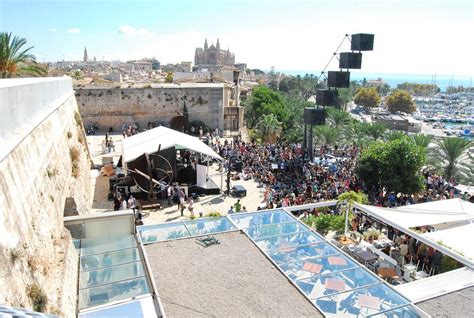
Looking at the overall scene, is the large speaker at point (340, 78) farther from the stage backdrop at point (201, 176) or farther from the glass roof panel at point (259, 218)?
the glass roof panel at point (259, 218)

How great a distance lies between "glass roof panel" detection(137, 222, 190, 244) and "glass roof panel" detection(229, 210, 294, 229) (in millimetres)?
1287

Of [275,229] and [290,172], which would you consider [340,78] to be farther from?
[275,229]

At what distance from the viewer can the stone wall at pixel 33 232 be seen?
14.0 feet

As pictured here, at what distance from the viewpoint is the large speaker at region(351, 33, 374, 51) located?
21906mm

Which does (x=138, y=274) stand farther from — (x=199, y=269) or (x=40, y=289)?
(x=40, y=289)

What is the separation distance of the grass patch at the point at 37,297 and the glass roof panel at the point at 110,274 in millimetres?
1490

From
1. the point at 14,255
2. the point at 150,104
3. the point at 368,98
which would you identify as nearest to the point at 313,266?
the point at 14,255

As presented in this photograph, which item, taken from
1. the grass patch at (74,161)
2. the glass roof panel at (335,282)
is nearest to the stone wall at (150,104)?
the grass patch at (74,161)

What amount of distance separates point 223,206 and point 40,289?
10665 mm

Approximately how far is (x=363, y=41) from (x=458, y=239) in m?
15.6

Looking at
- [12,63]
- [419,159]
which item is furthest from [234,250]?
[12,63]

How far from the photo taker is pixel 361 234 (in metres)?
12.2

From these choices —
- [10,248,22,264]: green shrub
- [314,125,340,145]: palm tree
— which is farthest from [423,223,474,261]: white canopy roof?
[314,125,340,145]: palm tree

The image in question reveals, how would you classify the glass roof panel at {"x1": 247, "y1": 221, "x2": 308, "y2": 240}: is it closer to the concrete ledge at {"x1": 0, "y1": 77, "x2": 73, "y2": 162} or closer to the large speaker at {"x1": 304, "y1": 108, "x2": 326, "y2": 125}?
the concrete ledge at {"x1": 0, "y1": 77, "x2": 73, "y2": 162}
